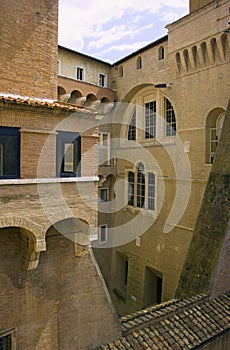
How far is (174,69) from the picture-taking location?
15562mm

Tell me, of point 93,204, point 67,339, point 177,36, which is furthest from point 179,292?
point 177,36

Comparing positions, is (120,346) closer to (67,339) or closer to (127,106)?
(67,339)

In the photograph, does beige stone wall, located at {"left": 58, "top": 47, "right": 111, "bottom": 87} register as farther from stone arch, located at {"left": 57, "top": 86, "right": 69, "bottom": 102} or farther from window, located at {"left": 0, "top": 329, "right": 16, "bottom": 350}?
window, located at {"left": 0, "top": 329, "right": 16, "bottom": 350}

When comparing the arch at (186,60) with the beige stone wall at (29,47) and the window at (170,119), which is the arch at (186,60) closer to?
the window at (170,119)

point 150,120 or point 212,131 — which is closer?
point 212,131

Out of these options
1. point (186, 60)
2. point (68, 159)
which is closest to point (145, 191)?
point (186, 60)

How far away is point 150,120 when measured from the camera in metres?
18.2

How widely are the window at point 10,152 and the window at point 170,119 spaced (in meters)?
10.5

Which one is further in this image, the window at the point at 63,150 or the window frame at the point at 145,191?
the window frame at the point at 145,191

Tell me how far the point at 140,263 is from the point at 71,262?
10.9 meters

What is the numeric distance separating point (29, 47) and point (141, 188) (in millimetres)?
11641

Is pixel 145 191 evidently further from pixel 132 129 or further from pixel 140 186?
pixel 132 129

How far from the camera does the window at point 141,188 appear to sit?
699 inches

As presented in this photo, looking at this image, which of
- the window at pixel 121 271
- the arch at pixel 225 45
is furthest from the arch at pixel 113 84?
the window at pixel 121 271
